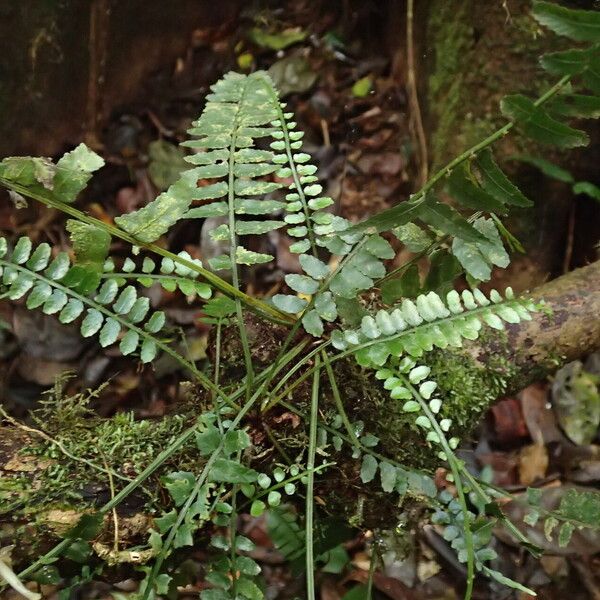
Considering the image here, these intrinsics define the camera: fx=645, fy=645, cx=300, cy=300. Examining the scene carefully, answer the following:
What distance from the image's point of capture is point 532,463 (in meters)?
2.40

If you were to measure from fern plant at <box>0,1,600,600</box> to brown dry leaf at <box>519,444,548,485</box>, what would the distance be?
0.96 metres

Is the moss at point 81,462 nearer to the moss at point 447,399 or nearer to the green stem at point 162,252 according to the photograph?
the green stem at point 162,252

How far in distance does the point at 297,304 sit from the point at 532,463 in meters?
1.43

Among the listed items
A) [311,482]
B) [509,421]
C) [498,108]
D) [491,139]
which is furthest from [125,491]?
[498,108]

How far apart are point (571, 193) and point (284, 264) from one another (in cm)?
111

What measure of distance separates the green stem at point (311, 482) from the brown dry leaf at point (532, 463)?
A: 124 cm

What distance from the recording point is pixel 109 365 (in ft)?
7.92

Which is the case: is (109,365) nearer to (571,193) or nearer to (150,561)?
(150,561)

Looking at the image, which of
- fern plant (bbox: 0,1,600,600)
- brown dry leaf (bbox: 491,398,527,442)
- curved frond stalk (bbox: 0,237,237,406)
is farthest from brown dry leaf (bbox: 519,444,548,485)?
curved frond stalk (bbox: 0,237,237,406)

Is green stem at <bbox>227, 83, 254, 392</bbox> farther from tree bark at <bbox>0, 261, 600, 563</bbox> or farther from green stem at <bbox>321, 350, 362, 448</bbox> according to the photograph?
tree bark at <bbox>0, 261, 600, 563</bbox>

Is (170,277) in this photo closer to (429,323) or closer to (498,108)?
(429,323)

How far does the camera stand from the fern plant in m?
1.22

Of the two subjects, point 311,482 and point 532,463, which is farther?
point 532,463

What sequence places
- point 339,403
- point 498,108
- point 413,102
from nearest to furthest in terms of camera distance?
point 339,403 < point 498,108 < point 413,102
